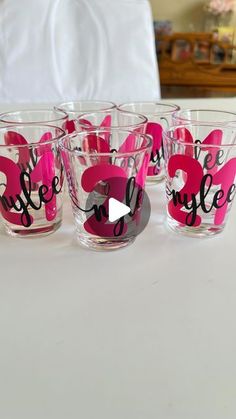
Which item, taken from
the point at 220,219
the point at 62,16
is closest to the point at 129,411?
the point at 220,219

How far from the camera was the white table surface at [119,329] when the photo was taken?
275 millimetres

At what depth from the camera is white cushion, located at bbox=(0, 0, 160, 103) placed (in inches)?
58.3

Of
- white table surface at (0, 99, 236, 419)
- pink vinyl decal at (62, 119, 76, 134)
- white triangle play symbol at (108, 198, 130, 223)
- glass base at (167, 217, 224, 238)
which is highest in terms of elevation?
pink vinyl decal at (62, 119, 76, 134)

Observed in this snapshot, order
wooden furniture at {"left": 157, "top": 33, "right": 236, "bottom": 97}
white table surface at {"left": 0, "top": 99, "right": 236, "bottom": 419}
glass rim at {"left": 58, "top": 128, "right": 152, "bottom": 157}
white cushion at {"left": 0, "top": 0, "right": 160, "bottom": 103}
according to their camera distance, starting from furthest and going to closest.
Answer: wooden furniture at {"left": 157, "top": 33, "right": 236, "bottom": 97} → white cushion at {"left": 0, "top": 0, "right": 160, "bottom": 103} → glass rim at {"left": 58, "top": 128, "right": 152, "bottom": 157} → white table surface at {"left": 0, "top": 99, "right": 236, "bottom": 419}

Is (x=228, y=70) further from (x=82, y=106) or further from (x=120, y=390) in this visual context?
(x=120, y=390)

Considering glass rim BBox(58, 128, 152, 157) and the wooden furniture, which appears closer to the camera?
glass rim BBox(58, 128, 152, 157)

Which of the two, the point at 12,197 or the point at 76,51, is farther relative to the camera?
the point at 76,51

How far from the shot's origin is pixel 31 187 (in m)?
0.44

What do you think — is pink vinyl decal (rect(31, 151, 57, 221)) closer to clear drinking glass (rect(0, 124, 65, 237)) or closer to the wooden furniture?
clear drinking glass (rect(0, 124, 65, 237))

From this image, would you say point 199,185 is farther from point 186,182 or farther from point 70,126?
point 70,126

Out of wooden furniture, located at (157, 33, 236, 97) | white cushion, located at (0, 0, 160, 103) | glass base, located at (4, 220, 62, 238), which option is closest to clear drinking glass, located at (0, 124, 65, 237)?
glass base, located at (4, 220, 62, 238)

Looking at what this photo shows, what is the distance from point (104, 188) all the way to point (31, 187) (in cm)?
8

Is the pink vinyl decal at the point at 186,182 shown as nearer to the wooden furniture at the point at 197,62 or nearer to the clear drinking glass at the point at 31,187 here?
the clear drinking glass at the point at 31,187
